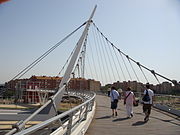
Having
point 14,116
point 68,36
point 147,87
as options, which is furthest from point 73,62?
point 14,116

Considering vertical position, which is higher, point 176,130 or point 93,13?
point 93,13

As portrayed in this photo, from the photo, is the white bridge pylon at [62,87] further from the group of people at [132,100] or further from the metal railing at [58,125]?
the group of people at [132,100]

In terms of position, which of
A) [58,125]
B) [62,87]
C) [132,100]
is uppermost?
[62,87]

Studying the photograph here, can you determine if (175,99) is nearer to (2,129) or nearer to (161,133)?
(161,133)

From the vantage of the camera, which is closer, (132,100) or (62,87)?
(62,87)

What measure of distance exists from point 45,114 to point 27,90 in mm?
22247

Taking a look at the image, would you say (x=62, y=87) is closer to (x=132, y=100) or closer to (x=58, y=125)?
(x=132, y=100)

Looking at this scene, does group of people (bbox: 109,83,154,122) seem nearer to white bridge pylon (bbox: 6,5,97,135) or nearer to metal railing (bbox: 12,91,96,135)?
white bridge pylon (bbox: 6,5,97,135)

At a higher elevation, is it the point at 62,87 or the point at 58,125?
the point at 62,87

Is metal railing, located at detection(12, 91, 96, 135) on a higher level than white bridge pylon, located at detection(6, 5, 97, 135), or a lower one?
lower

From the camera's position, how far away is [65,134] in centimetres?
572

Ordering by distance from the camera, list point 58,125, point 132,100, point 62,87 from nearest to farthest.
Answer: point 58,125 < point 62,87 < point 132,100

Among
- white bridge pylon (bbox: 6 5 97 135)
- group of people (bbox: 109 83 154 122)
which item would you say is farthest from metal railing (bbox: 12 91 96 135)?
group of people (bbox: 109 83 154 122)

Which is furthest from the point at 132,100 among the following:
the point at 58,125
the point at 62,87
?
the point at 58,125
